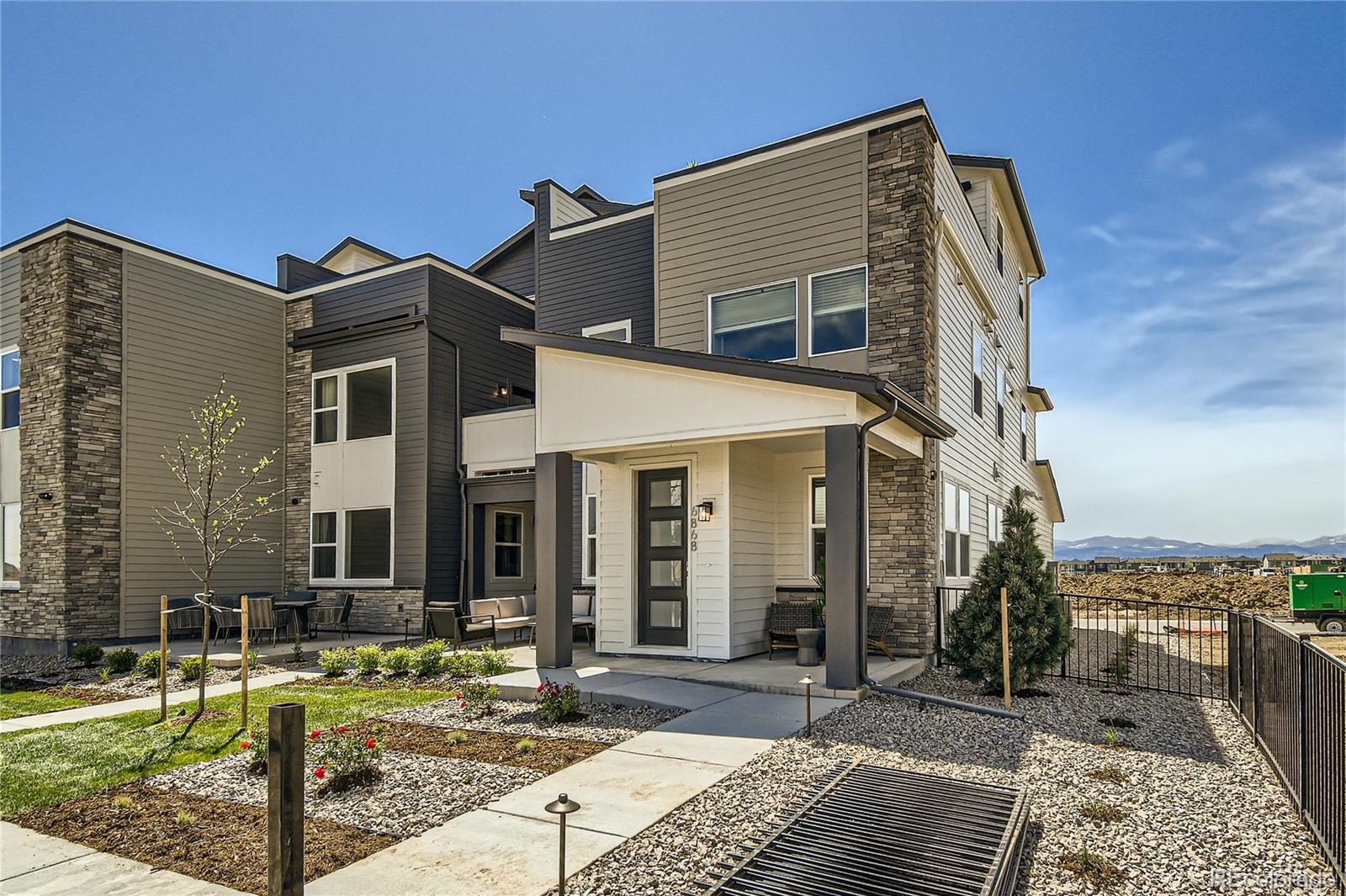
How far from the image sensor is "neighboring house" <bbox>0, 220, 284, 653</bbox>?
46.0 ft

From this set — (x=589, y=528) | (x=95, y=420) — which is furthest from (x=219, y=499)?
(x=589, y=528)

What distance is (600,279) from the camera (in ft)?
49.5

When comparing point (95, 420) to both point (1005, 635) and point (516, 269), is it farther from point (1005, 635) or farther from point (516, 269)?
point (1005, 635)

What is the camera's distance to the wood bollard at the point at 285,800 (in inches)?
115

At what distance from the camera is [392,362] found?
52.2ft

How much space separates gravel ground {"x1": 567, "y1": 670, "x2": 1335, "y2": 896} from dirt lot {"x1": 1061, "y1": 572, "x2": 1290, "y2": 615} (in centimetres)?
1715

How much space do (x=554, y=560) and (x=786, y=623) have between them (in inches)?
126

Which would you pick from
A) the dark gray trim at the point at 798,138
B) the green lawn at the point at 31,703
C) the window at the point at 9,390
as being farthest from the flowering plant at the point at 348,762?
the window at the point at 9,390

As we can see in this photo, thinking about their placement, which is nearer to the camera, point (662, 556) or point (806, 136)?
point (662, 556)

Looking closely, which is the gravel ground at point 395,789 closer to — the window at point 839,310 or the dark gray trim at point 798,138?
the window at point 839,310

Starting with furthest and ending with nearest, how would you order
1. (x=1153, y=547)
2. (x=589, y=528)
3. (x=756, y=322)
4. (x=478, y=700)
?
(x=1153, y=547) < (x=589, y=528) < (x=756, y=322) < (x=478, y=700)

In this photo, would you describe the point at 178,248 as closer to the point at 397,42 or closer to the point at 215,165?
the point at 215,165

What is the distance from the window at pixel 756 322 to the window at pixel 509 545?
6.89 meters

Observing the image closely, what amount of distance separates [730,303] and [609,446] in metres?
3.69
